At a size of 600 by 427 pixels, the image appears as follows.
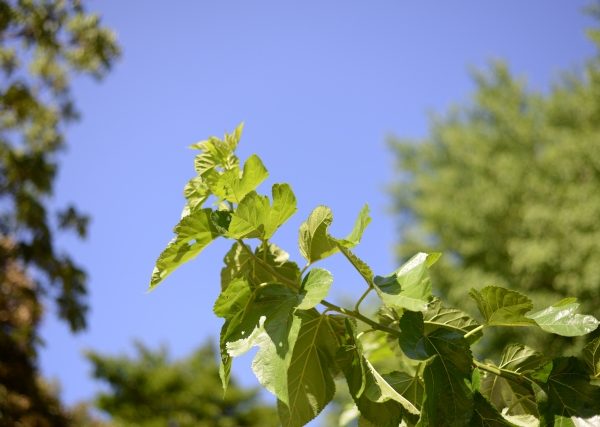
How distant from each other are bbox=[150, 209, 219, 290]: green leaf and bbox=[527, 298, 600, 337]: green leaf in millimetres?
342

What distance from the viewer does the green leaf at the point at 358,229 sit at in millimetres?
564

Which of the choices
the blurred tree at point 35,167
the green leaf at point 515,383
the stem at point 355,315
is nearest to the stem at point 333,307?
the stem at point 355,315

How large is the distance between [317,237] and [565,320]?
0.86 ft

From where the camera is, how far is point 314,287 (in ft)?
1.67

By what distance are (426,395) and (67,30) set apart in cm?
788

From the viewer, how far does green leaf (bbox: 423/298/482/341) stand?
0.54m

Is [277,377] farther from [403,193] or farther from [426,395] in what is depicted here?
[403,193]

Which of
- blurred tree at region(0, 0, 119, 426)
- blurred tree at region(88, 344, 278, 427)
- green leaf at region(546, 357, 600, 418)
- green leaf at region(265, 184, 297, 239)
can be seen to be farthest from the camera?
blurred tree at region(88, 344, 278, 427)

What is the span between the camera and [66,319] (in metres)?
6.39

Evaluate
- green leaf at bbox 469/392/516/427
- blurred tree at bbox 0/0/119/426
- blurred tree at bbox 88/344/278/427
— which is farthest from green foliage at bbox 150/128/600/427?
blurred tree at bbox 88/344/278/427

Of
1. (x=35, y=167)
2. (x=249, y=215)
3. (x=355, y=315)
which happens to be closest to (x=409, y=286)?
(x=355, y=315)

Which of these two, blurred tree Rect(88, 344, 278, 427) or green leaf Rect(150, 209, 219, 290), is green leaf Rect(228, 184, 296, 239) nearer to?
green leaf Rect(150, 209, 219, 290)

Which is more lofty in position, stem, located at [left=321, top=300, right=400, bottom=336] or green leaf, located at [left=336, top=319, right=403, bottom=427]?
stem, located at [left=321, top=300, right=400, bottom=336]

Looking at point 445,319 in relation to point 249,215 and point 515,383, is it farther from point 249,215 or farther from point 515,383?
point 249,215
